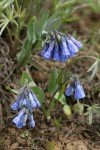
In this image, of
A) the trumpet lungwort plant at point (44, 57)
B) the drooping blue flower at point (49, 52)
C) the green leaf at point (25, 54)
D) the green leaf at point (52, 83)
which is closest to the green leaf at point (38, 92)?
the trumpet lungwort plant at point (44, 57)

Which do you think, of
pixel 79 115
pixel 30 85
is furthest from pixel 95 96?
pixel 30 85

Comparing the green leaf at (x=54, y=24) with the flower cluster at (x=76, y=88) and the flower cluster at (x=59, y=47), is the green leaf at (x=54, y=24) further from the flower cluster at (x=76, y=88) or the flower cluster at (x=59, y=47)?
the flower cluster at (x=76, y=88)

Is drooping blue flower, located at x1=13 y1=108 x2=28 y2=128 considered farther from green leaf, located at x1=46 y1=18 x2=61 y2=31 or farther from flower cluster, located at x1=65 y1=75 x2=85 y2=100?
green leaf, located at x1=46 y1=18 x2=61 y2=31

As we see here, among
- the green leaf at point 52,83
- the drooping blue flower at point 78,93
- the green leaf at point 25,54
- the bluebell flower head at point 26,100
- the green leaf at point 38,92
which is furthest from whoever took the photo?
the green leaf at point 25,54

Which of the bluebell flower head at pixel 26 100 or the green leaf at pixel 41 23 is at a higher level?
the green leaf at pixel 41 23

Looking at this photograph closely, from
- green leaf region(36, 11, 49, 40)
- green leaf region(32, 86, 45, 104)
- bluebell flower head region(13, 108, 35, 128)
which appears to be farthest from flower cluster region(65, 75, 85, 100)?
green leaf region(36, 11, 49, 40)

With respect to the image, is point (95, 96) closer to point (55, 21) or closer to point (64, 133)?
point (64, 133)

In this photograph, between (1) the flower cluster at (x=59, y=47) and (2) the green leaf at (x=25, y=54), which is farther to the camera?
(2) the green leaf at (x=25, y=54)
